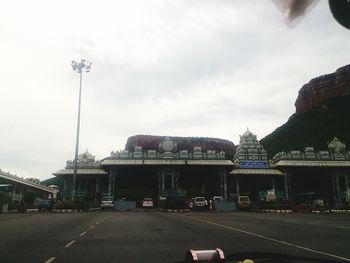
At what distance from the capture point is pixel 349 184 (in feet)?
216

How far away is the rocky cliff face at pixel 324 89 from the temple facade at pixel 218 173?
69.8m

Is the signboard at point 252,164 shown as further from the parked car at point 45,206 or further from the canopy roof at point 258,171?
the parked car at point 45,206

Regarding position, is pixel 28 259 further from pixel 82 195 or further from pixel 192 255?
pixel 82 195

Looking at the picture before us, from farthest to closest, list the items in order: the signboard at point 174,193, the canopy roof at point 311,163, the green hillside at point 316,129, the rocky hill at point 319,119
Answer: the rocky hill at point 319,119 < the green hillside at point 316,129 < the canopy roof at point 311,163 < the signboard at point 174,193

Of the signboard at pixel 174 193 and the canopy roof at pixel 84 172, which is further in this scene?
the canopy roof at pixel 84 172

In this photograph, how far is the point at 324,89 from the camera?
136375mm

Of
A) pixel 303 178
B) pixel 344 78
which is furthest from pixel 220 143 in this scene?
pixel 303 178

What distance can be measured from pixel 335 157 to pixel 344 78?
77747 millimetres

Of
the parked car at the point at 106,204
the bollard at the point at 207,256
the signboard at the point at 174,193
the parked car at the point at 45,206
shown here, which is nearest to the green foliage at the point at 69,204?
the parked car at the point at 45,206

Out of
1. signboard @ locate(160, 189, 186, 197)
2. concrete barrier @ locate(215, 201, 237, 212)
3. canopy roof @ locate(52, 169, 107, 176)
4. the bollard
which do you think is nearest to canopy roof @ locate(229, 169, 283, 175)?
signboard @ locate(160, 189, 186, 197)

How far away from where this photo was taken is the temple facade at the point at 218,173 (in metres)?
61.1

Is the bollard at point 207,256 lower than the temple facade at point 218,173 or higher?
lower

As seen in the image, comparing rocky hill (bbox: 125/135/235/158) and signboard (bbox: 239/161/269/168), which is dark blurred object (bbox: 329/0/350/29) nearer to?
signboard (bbox: 239/161/269/168)

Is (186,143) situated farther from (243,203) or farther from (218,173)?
(243,203)
